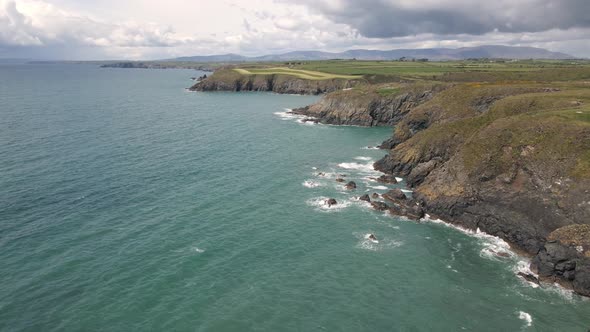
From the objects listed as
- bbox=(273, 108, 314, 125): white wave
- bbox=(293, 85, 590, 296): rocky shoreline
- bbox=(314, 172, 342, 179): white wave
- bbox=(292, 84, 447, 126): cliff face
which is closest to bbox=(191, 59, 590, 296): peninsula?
bbox=(293, 85, 590, 296): rocky shoreline

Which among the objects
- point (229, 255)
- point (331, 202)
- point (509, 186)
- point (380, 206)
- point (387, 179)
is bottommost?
point (229, 255)

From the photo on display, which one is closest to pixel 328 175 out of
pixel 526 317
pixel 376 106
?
pixel 526 317

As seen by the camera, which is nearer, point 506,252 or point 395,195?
point 506,252

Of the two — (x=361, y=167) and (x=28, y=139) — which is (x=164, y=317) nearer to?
(x=361, y=167)

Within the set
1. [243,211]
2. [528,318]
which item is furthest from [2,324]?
[528,318]

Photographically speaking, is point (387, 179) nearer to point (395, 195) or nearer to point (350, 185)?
point (350, 185)

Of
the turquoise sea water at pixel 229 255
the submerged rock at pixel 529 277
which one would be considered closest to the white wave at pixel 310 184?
the turquoise sea water at pixel 229 255

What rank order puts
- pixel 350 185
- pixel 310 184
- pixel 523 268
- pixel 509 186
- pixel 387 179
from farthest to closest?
pixel 387 179 → pixel 310 184 → pixel 350 185 → pixel 509 186 → pixel 523 268

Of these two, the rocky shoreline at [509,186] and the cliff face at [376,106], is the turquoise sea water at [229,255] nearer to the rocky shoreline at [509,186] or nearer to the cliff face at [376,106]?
the rocky shoreline at [509,186]
